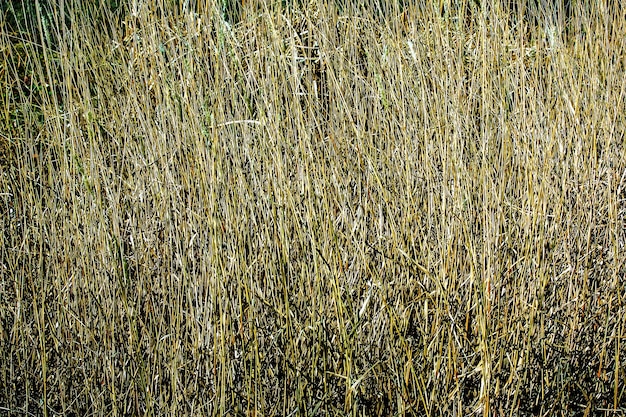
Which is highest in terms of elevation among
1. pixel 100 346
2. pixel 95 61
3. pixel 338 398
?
pixel 95 61

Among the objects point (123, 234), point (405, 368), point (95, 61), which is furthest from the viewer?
point (95, 61)

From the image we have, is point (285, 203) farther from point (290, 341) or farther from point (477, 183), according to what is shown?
point (477, 183)

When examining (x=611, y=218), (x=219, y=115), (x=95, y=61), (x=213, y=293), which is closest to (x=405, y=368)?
(x=213, y=293)

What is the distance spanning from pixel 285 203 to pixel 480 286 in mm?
419

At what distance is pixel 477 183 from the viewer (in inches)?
68.7

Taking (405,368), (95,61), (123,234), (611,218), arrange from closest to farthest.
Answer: (405,368) → (611,218) → (123,234) → (95,61)

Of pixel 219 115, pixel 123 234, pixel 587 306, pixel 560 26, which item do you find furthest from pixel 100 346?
pixel 560 26

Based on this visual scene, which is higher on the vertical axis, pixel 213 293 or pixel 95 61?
pixel 95 61

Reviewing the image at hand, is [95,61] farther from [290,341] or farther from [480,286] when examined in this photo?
[480,286]

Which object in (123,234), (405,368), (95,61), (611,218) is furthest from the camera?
(95,61)

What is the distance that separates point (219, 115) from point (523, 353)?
0.79 metres

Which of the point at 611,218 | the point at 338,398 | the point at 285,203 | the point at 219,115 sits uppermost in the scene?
the point at 219,115

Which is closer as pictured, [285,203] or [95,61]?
[285,203]

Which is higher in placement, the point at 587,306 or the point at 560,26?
the point at 560,26
